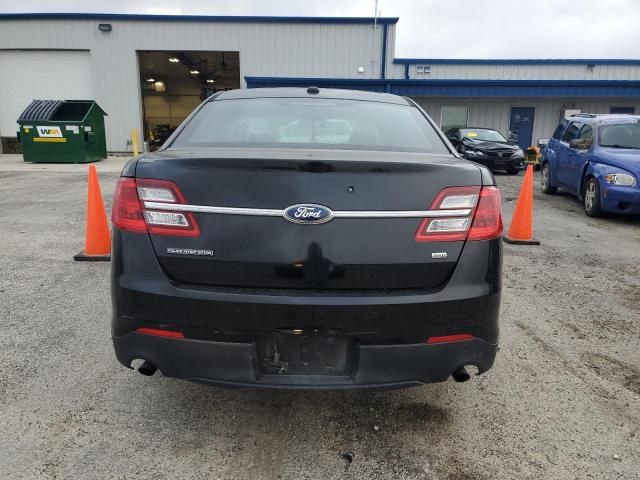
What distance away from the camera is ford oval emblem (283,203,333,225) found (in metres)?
1.89

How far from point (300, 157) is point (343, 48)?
19.7 metres

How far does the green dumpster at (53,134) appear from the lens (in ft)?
50.9

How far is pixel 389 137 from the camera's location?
2732mm

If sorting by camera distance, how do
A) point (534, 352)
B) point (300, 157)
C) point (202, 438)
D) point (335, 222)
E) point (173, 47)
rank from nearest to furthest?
point (335, 222) → point (300, 157) → point (202, 438) → point (534, 352) → point (173, 47)

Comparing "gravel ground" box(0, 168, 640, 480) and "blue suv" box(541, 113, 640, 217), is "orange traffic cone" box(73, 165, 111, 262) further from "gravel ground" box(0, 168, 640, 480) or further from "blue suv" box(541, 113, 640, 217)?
"blue suv" box(541, 113, 640, 217)

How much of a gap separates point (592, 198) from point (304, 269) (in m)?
7.50

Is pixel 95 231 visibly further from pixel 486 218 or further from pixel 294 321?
pixel 486 218

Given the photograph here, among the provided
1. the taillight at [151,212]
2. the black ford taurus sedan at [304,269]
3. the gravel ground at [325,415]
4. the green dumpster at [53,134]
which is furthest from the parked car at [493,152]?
the taillight at [151,212]

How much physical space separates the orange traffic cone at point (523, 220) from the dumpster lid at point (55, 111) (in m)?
14.7

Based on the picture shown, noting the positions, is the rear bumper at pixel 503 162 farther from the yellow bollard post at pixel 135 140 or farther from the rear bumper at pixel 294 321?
the rear bumper at pixel 294 321

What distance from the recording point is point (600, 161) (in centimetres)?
773

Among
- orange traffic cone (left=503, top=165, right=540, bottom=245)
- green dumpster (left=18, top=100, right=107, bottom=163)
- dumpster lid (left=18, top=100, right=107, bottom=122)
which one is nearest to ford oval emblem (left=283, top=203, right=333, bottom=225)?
orange traffic cone (left=503, top=165, right=540, bottom=245)

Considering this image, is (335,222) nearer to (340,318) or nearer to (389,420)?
(340,318)

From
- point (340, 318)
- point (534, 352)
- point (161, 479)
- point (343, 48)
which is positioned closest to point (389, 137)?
point (340, 318)
